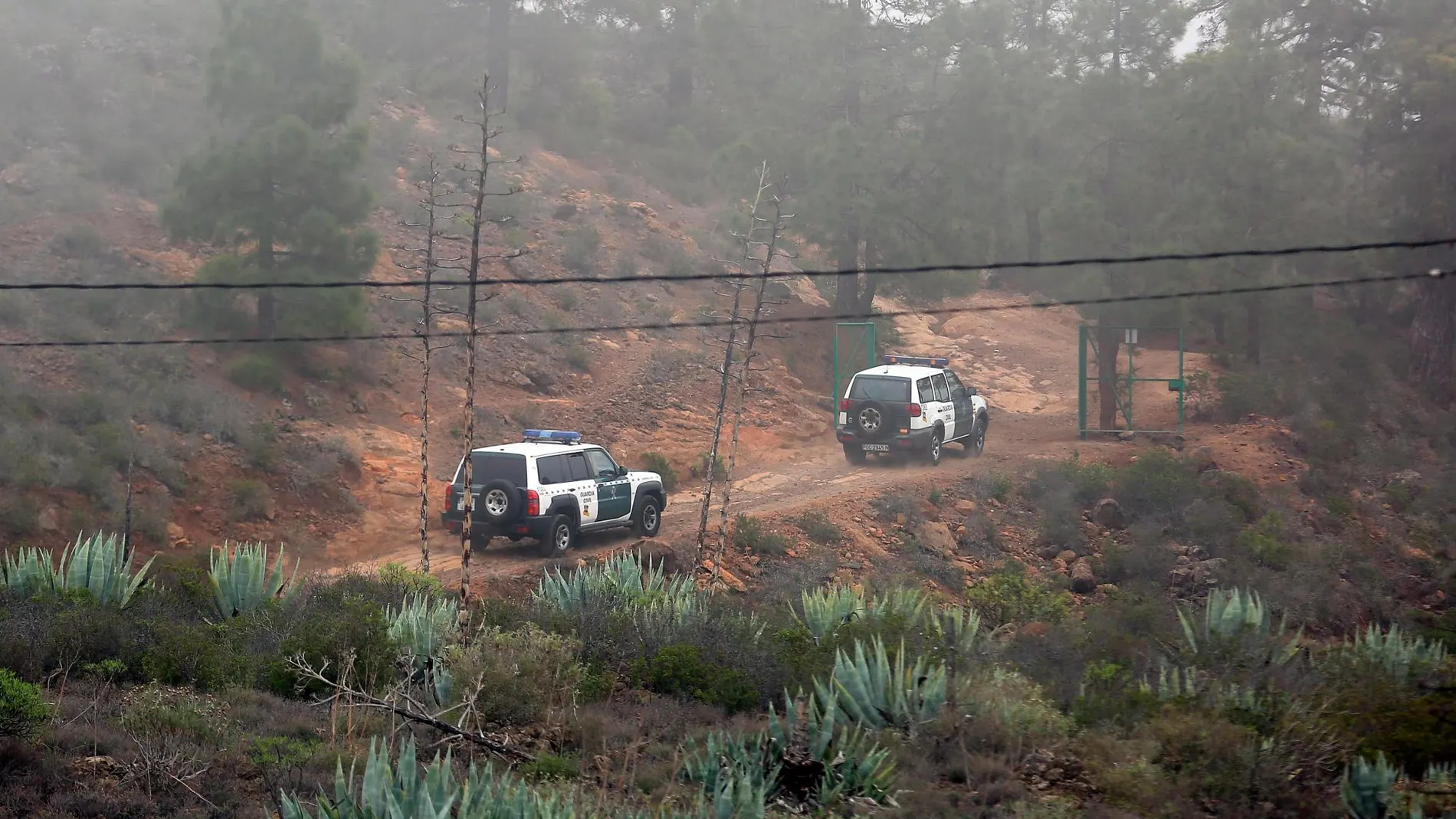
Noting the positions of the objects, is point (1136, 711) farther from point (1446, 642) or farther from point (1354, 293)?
point (1354, 293)

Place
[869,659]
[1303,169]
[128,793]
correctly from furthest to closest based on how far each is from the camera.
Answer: [1303,169]
[869,659]
[128,793]

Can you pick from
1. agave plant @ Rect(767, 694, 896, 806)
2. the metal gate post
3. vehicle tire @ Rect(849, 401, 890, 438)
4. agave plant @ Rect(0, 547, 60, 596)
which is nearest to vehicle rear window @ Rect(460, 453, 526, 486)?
agave plant @ Rect(0, 547, 60, 596)

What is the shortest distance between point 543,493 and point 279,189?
9.82m

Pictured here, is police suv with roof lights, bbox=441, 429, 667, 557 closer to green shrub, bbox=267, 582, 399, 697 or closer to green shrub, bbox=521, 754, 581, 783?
green shrub, bbox=267, 582, 399, 697

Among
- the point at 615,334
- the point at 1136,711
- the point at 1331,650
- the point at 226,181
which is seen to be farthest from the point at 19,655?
the point at 615,334

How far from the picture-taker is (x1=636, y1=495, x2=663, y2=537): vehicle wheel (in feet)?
64.7

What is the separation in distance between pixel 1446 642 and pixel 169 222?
2198 cm

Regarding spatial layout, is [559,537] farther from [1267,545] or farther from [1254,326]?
[1254,326]

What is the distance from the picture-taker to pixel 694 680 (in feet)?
37.7

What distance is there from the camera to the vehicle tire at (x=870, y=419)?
81.4 feet

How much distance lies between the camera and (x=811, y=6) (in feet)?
117

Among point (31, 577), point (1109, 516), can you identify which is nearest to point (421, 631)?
point (31, 577)

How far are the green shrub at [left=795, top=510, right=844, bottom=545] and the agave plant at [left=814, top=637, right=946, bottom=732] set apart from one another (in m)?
10.9

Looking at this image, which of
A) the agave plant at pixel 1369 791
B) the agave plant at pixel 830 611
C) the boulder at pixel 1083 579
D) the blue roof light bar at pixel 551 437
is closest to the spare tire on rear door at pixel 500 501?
the blue roof light bar at pixel 551 437
